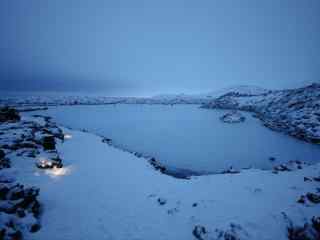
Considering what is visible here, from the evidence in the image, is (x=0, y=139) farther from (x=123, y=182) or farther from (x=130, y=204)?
(x=130, y=204)

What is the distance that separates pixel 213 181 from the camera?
40.1 ft

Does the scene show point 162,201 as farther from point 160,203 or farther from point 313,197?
point 313,197

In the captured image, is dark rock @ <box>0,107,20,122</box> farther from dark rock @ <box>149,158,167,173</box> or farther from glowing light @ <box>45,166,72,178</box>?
dark rock @ <box>149,158,167,173</box>

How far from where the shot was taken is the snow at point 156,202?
24.3 ft

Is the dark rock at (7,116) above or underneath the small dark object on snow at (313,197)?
above

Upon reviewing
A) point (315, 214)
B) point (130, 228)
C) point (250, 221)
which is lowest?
point (130, 228)

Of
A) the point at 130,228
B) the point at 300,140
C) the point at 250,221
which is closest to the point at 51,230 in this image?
the point at 130,228

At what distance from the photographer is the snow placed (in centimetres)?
741

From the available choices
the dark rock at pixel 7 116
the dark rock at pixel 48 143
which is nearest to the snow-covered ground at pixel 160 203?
the dark rock at pixel 48 143

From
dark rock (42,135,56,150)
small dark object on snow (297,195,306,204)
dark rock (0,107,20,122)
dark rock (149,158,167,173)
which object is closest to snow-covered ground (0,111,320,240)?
small dark object on snow (297,195,306,204)

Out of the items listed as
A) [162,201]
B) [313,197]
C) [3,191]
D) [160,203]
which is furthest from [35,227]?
[313,197]

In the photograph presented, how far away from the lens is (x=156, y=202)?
383 inches

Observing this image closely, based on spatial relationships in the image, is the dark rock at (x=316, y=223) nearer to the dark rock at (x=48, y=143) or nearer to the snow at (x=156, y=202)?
the snow at (x=156, y=202)

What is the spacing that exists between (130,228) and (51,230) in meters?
3.74
